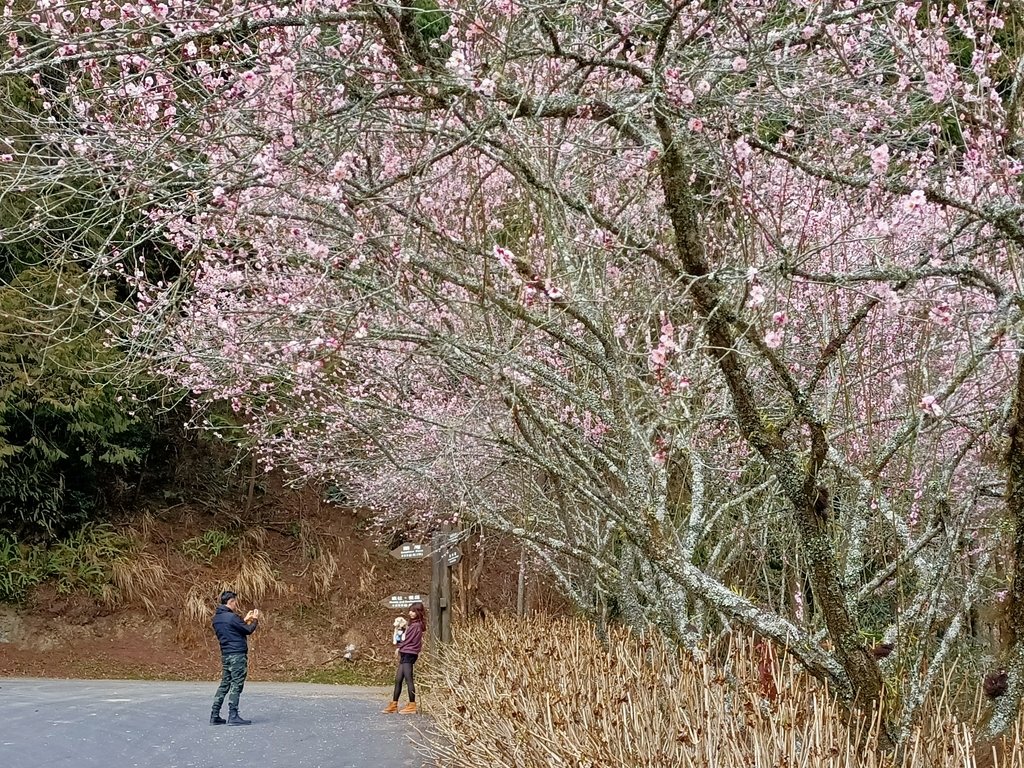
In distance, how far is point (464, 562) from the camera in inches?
497

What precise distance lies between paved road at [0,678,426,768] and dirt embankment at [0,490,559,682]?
3345 mm

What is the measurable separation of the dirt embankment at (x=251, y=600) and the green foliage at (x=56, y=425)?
1194 millimetres

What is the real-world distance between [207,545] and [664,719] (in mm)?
15345

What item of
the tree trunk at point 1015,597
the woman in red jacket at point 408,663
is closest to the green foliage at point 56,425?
the woman in red jacket at point 408,663

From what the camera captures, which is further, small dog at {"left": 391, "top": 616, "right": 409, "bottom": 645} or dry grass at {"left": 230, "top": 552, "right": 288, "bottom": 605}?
dry grass at {"left": 230, "top": 552, "right": 288, "bottom": 605}

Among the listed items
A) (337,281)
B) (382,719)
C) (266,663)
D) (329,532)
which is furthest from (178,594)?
(337,281)

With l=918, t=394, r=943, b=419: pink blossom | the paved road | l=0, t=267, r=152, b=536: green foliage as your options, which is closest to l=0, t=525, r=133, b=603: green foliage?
l=0, t=267, r=152, b=536: green foliage

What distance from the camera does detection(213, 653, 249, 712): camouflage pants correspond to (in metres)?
8.33

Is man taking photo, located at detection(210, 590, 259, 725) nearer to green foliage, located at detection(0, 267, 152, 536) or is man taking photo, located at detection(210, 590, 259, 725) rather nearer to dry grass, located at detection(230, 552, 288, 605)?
green foliage, located at detection(0, 267, 152, 536)

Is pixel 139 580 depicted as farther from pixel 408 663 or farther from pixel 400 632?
pixel 408 663

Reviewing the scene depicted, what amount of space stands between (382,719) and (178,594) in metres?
8.37

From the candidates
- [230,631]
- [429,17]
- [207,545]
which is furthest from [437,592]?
[207,545]

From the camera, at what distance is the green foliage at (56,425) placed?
1363 centimetres

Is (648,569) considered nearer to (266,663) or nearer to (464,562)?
(464,562)
